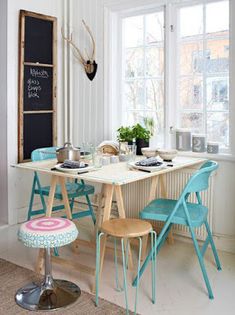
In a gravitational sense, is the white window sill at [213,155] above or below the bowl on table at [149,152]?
below

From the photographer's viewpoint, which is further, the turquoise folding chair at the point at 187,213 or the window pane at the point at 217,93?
the window pane at the point at 217,93

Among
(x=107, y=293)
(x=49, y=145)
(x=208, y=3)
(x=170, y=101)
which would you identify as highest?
(x=208, y=3)

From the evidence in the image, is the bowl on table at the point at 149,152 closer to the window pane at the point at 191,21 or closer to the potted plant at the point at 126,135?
the potted plant at the point at 126,135

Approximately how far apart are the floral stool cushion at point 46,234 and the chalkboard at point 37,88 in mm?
1939

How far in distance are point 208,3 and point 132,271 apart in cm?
235

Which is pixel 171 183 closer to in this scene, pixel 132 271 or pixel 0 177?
pixel 132 271

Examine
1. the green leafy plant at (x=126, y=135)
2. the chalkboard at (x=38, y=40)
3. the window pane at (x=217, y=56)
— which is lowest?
the green leafy plant at (x=126, y=135)

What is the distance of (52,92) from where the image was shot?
4586 millimetres

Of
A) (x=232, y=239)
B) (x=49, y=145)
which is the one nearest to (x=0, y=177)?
(x=49, y=145)

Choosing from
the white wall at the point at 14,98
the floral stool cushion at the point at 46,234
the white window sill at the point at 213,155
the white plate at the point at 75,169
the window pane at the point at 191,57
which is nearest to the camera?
the floral stool cushion at the point at 46,234

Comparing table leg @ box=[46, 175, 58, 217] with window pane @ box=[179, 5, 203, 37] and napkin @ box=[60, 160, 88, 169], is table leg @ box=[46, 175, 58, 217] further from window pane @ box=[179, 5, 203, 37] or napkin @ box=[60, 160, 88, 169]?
window pane @ box=[179, 5, 203, 37]

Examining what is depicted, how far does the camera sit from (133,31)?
4.27 metres

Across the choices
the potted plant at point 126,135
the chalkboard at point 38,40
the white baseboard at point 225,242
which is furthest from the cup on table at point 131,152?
the chalkboard at point 38,40

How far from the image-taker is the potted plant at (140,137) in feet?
12.7
